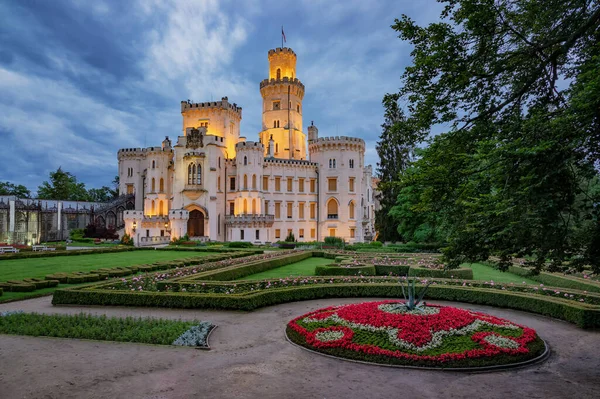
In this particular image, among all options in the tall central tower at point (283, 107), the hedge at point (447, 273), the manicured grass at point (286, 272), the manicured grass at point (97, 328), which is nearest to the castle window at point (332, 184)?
the tall central tower at point (283, 107)

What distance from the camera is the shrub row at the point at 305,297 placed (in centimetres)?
1268

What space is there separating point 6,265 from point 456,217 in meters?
25.1

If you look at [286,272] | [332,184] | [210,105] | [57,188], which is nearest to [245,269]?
[286,272]

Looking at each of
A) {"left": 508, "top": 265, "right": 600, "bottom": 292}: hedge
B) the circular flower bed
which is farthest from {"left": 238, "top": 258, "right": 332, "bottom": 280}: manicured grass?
{"left": 508, "top": 265, "right": 600, "bottom": 292}: hedge

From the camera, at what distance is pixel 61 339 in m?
9.55

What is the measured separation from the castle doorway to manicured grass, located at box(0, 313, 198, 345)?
4118 cm

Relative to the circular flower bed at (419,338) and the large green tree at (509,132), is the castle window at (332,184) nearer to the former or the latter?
the circular flower bed at (419,338)

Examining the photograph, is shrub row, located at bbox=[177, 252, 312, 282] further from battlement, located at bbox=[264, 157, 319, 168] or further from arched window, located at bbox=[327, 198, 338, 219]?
battlement, located at bbox=[264, 157, 319, 168]

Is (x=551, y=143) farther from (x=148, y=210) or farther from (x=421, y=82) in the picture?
(x=148, y=210)

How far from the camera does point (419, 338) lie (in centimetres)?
859

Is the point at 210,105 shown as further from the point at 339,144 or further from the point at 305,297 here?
the point at 305,297

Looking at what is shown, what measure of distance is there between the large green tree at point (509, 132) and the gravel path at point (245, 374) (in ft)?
7.38

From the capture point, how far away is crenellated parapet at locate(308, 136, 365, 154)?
55.1 meters

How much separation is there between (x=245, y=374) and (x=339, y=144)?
4948cm
